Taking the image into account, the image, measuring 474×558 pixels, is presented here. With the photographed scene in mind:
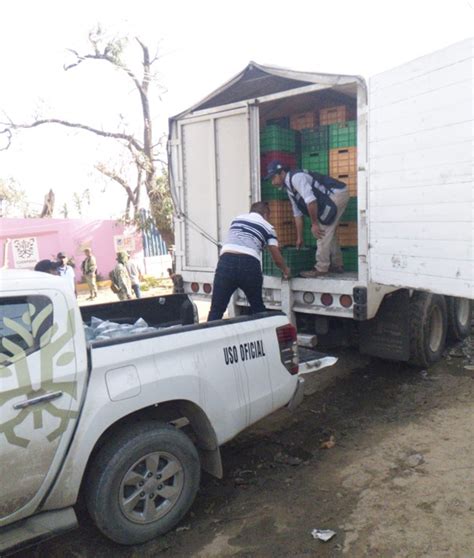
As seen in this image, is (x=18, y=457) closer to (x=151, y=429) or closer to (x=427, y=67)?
(x=151, y=429)

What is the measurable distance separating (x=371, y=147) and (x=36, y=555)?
3.94m

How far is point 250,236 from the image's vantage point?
16.8ft

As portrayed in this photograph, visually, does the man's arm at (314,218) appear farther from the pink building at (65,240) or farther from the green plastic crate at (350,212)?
the pink building at (65,240)

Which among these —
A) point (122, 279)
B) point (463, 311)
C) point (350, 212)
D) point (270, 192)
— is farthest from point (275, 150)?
point (122, 279)

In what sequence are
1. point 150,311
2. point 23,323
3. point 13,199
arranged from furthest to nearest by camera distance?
point 13,199
point 150,311
point 23,323

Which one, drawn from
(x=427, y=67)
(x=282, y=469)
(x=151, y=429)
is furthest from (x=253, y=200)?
(x=151, y=429)

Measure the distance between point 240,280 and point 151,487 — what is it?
254 centimetres

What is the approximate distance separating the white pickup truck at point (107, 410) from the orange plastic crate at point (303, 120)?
376cm

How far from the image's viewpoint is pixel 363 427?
4.45 metres

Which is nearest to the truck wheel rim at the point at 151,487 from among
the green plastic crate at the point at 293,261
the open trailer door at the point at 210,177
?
the green plastic crate at the point at 293,261

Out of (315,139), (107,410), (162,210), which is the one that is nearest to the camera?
(107,410)

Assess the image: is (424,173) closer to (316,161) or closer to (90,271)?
(316,161)

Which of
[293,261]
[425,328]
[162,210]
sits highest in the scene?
[162,210]

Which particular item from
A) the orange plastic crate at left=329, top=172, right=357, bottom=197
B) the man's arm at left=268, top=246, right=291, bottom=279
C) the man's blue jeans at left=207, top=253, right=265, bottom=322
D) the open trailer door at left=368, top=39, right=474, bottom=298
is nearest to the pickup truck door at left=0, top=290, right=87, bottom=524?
the man's blue jeans at left=207, top=253, right=265, bottom=322
